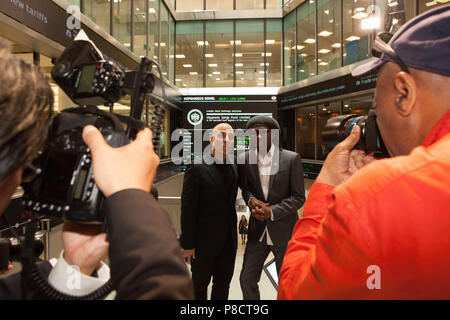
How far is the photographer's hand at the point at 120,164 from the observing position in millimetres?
580

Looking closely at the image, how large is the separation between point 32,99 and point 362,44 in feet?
28.0

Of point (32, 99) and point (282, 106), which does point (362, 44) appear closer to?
point (282, 106)

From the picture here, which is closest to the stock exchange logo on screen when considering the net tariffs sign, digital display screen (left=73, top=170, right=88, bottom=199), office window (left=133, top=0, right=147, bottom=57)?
office window (left=133, top=0, right=147, bottom=57)

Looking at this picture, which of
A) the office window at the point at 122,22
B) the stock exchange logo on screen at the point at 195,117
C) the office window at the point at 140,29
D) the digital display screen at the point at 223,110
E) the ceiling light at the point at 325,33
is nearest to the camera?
the office window at the point at 122,22

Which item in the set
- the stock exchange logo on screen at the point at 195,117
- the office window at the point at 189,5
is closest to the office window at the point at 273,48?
the office window at the point at 189,5

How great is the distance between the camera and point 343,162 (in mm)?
1063

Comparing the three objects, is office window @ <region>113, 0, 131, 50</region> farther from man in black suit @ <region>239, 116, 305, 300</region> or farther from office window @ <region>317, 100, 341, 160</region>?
Answer: office window @ <region>317, 100, 341, 160</region>

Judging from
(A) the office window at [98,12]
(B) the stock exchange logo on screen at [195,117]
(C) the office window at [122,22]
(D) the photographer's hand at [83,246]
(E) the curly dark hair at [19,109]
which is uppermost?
(C) the office window at [122,22]

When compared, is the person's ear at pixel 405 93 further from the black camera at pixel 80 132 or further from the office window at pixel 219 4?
the office window at pixel 219 4

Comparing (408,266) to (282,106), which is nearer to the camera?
(408,266)

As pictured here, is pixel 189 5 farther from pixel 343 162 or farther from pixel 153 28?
pixel 343 162

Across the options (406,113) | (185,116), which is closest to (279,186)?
(406,113)

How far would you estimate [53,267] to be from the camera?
77 centimetres

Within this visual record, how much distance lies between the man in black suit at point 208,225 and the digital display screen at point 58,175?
194 cm
